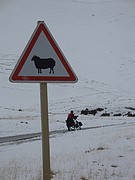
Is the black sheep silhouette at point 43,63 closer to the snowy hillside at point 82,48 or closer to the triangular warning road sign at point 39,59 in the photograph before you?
the triangular warning road sign at point 39,59

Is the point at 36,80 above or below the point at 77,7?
below

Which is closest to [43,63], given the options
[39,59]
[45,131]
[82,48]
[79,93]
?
[39,59]

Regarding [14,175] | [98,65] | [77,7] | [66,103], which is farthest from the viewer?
[77,7]

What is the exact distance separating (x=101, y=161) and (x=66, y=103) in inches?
2161

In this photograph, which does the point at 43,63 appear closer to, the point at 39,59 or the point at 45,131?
the point at 39,59

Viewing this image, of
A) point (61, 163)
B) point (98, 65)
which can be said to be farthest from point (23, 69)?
point (98, 65)

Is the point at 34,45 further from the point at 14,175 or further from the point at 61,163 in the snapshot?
the point at 61,163

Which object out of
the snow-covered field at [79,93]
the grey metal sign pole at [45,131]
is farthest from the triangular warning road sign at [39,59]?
the snow-covered field at [79,93]

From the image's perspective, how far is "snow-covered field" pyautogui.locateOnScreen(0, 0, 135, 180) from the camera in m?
10.0

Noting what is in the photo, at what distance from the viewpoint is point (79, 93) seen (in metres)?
75.2

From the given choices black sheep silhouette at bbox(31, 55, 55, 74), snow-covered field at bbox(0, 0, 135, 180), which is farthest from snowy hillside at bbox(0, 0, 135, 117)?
black sheep silhouette at bbox(31, 55, 55, 74)

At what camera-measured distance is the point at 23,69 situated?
516cm

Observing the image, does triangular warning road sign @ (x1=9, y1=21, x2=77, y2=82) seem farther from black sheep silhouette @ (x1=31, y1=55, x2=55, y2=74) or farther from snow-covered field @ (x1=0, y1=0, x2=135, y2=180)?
snow-covered field @ (x1=0, y1=0, x2=135, y2=180)

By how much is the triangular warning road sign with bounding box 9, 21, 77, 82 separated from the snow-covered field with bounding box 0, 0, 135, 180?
340 cm
